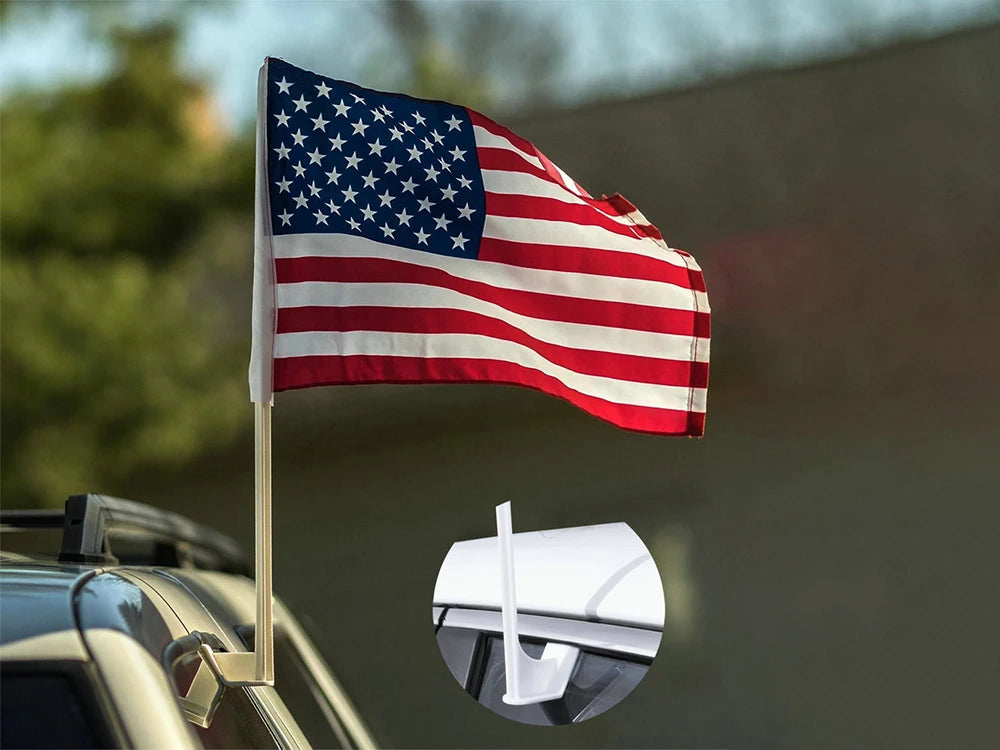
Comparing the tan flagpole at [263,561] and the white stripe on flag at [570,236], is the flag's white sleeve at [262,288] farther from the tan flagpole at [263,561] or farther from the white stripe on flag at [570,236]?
the white stripe on flag at [570,236]

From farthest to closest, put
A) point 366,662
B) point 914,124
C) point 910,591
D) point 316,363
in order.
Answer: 1. point 366,662
2. point 914,124
3. point 910,591
4. point 316,363

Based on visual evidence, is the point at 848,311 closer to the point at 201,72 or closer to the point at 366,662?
the point at 366,662

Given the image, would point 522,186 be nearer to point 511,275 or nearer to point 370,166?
point 511,275

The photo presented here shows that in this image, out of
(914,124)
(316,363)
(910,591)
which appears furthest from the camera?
(914,124)

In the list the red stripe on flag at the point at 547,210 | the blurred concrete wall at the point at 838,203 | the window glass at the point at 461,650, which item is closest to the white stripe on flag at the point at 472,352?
the red stripe on flag at the point at 547,210

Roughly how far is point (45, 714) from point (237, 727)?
333mm

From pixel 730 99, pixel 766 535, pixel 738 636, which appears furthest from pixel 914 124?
pixel 738 636

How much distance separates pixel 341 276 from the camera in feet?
5.89

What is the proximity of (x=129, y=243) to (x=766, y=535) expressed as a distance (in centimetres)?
394

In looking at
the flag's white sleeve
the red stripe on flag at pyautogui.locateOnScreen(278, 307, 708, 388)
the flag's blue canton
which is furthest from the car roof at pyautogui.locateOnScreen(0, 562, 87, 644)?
the flag's blue canton

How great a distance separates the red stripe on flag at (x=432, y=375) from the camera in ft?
5.73

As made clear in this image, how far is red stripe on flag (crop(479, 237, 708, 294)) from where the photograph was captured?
195 cm

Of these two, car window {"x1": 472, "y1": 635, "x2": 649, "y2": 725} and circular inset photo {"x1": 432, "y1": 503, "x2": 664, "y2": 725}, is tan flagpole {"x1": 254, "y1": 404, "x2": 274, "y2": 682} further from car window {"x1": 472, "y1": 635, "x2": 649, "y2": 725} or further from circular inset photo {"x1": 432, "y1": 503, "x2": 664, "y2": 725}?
car window {"x1": 472, "y1": 635, "x2": 649, "y2": 725}

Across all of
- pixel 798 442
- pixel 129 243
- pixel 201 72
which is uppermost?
pixel 201 72
